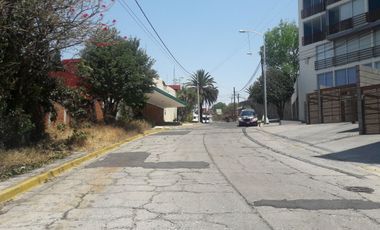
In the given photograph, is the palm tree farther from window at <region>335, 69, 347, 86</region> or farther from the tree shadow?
the tree shadow

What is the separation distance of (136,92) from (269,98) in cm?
5050

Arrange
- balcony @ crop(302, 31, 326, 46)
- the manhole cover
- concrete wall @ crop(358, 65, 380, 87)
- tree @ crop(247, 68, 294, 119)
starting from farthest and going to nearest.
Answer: tree @ crop(247, 68, 294, 119) → balcony @ crop(302, 31, 326, 46) → concrete wall @ crop(358, 65, 380, 87) → the manhole cover

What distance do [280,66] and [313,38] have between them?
92.2 ft

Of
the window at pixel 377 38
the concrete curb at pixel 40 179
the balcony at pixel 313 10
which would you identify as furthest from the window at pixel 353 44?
the concrete curb at pixel 40 179

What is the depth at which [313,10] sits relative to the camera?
184 feet

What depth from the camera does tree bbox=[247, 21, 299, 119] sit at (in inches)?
3115

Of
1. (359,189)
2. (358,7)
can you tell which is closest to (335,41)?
(358,7)

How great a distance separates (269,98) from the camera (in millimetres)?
79688

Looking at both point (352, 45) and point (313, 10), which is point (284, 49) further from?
point (352, 45)

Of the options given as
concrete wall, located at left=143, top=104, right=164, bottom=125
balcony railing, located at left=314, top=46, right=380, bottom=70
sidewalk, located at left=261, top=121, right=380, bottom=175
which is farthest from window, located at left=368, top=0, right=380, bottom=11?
concrete wall, located at left=143, top=104, right=164, bottom=125

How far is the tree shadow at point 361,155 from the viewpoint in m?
17.4

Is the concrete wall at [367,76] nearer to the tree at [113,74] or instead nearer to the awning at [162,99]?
the tree at [113,74]

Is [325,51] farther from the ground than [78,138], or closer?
farther from the ground

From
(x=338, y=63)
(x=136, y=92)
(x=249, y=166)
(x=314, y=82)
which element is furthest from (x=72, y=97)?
(x=314, y=82)
